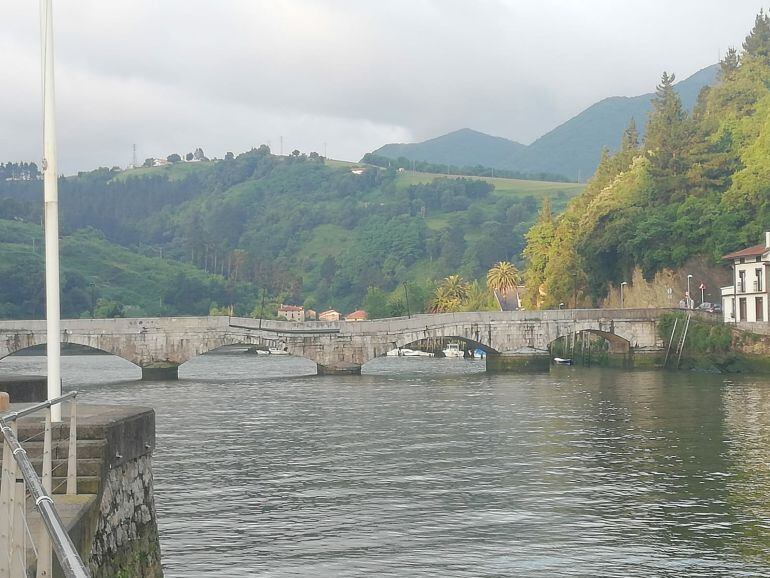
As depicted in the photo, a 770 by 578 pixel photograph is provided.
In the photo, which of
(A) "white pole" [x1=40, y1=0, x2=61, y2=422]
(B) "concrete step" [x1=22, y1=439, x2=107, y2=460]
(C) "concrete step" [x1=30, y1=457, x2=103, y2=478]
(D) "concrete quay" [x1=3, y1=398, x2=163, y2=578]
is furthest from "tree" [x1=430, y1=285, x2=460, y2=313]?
(C) "concrete step" [x1=30, y1=457, x2=103, y2=478]

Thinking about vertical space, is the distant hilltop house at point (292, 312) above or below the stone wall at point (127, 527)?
above

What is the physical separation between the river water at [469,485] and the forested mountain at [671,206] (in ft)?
101

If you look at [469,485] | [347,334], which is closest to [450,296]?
[347,334]

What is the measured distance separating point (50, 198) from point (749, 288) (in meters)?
64.1

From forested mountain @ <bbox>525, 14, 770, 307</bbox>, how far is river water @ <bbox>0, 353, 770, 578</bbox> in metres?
30.9

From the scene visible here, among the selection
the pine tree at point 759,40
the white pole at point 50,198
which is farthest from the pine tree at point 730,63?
→ the white pole at point 50,198

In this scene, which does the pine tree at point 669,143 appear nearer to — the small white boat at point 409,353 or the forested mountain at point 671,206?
the forested mountain at point 671,206

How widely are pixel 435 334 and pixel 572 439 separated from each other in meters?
39.9

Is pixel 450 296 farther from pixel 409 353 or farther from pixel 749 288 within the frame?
pixel 749 288

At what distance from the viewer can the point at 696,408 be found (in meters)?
44.0

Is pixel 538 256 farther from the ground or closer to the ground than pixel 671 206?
closer to the ground

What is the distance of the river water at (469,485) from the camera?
64.6 ft

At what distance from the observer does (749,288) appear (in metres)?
71.8

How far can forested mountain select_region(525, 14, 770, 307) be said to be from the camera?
266 feet
